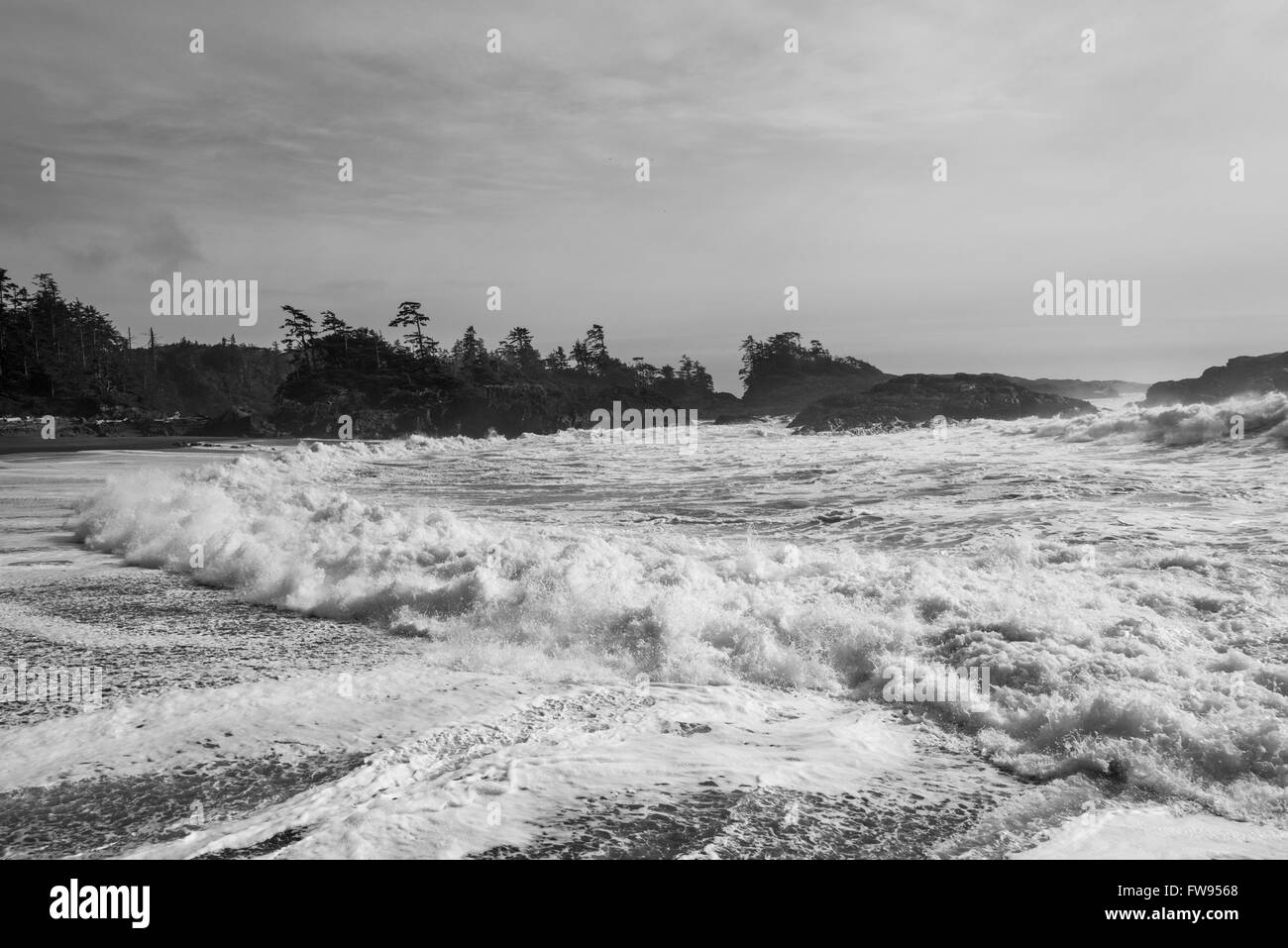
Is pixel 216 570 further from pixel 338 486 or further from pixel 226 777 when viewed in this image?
pixel 338 486

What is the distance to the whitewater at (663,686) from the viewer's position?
9.71 feet

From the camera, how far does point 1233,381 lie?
28641 mm

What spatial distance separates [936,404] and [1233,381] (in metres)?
19.5

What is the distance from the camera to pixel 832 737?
155 inches

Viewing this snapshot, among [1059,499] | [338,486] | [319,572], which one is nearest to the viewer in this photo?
[319,572]

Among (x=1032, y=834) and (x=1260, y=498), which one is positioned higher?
(x=1260, y=498)

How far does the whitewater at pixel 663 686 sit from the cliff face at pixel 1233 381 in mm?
21872
